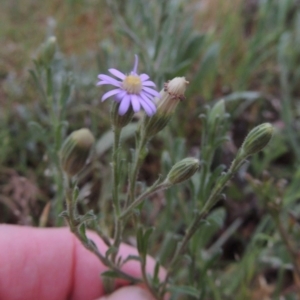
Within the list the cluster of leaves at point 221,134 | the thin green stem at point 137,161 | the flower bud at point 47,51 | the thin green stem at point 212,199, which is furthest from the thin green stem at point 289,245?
the flower bud at point 47,51

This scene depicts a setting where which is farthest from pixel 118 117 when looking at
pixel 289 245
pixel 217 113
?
pixel 289 245

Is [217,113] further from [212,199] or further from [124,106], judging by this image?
[124,106]

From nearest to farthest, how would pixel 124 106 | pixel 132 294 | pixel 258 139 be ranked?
pixel 124 106 < pixel 258 139 < pixel 132 294

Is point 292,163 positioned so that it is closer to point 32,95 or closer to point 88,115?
point 88,115

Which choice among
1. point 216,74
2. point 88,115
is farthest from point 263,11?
point 88,115

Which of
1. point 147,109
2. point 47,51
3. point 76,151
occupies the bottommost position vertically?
point 76,151
